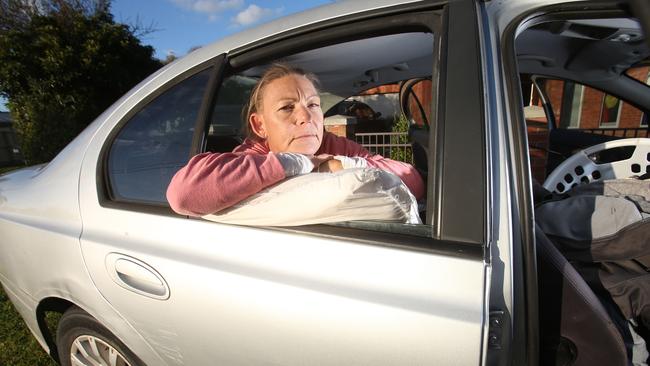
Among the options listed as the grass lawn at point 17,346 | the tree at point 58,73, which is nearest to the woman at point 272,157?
the grass lawn at point 17,346

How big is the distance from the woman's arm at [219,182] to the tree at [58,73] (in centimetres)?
999

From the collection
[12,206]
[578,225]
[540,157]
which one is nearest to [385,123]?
[540,157]

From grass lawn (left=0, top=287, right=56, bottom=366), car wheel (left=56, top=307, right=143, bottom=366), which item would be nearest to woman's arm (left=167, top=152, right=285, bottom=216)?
car wheel (left=56, top=307, right=143, bottom=366)

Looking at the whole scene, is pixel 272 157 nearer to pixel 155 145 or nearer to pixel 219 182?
pixel 219 182

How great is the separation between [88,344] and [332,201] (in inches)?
58.5

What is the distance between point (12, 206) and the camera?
1.66 meters

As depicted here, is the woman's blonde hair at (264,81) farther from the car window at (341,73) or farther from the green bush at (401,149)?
the green bush at (401,149)

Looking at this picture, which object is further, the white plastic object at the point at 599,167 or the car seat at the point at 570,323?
the white plastic object at the point at 599,167

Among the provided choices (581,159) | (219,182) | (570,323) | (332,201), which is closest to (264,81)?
(219,182)

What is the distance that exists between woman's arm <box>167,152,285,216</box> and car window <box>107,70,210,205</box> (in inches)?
10.2

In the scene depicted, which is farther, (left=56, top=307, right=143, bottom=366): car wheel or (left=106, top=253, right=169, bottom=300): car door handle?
(left=56, top=307, right=143, bottom=366): car wheel

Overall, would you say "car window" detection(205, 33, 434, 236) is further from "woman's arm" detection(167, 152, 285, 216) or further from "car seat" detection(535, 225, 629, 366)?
"car seat" detection(535, 225, 629, 366)

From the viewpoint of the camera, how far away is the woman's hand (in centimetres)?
126

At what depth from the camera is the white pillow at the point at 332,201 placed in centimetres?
92
